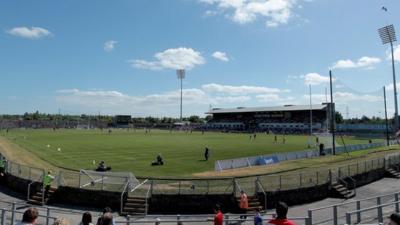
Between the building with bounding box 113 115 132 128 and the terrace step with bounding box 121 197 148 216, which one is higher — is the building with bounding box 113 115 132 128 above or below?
above

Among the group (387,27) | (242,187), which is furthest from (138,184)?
(387,27)


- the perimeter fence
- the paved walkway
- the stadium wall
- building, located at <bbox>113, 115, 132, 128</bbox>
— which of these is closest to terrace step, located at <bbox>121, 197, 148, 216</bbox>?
the perimeter fence

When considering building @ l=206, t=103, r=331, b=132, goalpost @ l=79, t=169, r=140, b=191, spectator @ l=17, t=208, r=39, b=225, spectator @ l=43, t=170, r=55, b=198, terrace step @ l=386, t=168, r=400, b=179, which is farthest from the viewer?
building @ l=206, t=103, r=331, b=132

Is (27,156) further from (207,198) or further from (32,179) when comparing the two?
(207,198)

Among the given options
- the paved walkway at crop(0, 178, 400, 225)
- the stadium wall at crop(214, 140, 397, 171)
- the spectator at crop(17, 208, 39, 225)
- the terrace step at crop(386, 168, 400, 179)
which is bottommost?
the paved walkway at crop(0, 178, 400, 225)

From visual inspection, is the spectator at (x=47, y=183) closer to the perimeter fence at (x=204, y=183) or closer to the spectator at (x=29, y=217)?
the perimeter fence at (x=204, y=183)

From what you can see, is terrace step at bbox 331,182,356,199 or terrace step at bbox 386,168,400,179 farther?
terrace step at bbox 386,168,400,179

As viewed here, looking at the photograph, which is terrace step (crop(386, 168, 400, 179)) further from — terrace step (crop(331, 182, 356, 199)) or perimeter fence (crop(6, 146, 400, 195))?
terrace step (crop(331, 182, 356, 199))

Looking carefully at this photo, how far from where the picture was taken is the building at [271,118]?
13100 centimetres

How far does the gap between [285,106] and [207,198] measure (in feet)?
430

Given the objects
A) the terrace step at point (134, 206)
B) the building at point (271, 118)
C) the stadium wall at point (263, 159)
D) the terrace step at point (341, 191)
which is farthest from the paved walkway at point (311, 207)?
the building at point (271, 118)

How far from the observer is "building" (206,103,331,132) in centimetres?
13100

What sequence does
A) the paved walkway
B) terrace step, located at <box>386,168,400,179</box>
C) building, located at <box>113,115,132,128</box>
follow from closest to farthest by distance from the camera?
1. the paved walkway
2. terrace step, located at <box>386,168,400,179</box>
3. building, located at <box>113,115,132,128</box>

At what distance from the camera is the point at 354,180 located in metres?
30.0
